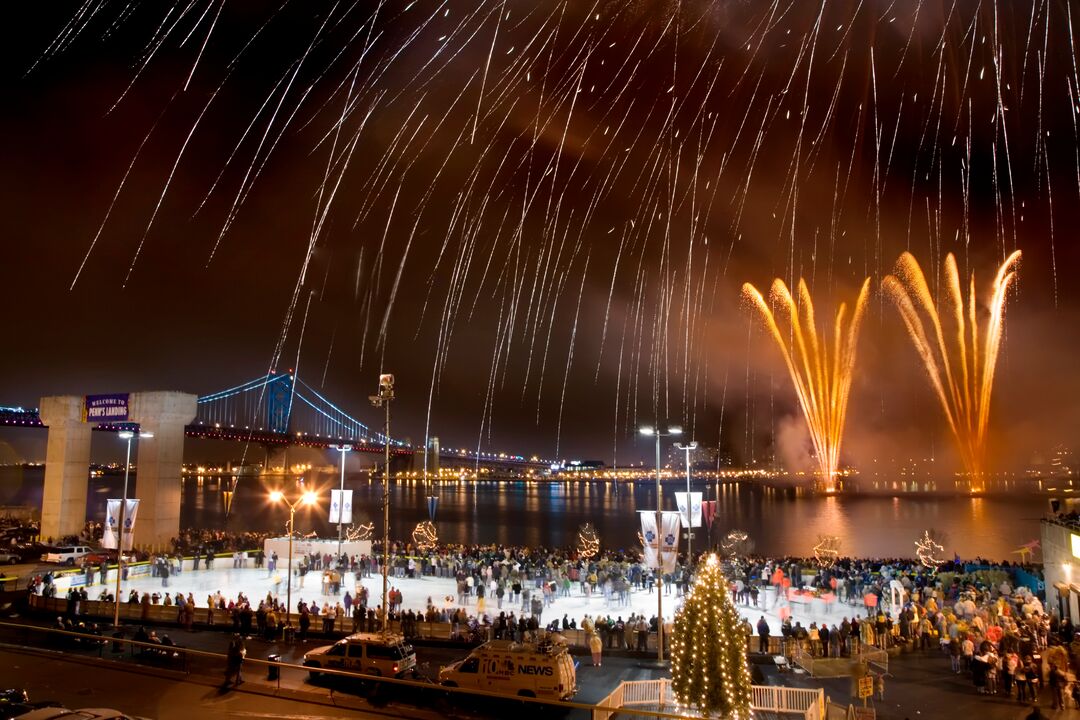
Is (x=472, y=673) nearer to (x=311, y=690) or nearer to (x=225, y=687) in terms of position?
(x=311, y=690)

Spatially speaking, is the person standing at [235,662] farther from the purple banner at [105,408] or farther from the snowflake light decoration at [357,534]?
the purple banner at [105,408]

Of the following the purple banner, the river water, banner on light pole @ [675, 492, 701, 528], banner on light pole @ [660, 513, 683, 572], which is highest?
the purple banner

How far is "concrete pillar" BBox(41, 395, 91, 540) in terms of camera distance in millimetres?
43000

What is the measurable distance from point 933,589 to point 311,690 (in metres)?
19.5

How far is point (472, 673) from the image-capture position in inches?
568

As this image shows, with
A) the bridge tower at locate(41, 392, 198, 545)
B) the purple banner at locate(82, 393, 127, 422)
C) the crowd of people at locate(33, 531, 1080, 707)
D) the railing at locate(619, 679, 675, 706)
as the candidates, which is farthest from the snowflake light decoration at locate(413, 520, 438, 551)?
the railing at locate(619, 679, 675, 706)

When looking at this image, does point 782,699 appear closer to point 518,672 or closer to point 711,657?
point 711,657

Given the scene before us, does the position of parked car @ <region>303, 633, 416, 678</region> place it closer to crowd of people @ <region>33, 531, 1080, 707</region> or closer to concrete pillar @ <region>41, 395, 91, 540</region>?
crowd of people @ <region>33, 531, 1080, 707</region>

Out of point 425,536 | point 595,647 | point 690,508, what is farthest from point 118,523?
point 425,536

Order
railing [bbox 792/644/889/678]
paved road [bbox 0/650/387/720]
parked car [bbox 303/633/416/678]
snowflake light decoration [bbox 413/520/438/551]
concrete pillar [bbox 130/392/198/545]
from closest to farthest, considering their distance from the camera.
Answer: paved road [bbox 0/650/387/720], parked car [bbox 303/633/416/678], railing [bbox 792/644/889/678], concrete pillar [bbox 130/392/198/545], snowflake light decoration [bbox 413/520/438/551]

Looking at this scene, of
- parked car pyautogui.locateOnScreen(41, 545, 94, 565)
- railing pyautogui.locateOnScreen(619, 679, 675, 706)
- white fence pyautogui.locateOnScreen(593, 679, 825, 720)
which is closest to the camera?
white fence pyautogui.locateOnScreen(593, 679, 825, 720)

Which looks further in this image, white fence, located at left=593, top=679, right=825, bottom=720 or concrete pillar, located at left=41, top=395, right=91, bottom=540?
concrete pillar, located at left=41, top=395, right=91, bottom=540

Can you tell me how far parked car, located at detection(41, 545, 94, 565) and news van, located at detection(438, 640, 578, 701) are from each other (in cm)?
2706

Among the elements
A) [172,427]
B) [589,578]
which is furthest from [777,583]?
[172,427]
